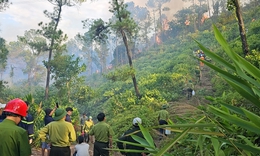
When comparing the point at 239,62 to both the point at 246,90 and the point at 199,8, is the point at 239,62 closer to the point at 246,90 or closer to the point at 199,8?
the point at 246,90

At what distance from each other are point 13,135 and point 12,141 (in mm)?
52

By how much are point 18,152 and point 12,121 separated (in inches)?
10.9

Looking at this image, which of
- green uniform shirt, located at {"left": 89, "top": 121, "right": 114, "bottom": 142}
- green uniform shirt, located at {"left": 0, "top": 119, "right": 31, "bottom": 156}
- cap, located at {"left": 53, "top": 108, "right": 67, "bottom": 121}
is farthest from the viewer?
green uniform shirt, located at {"left": 89, "top": 121, "right": 114, "bottom": 142}

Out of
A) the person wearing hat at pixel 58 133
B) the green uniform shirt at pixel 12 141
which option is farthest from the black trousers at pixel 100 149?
the green uniform shirt at pixel 12 141

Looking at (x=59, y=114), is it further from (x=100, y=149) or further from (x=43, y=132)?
(x=100, y=149)

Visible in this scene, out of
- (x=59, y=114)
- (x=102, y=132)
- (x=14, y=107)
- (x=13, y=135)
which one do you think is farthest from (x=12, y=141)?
(x=102, y=132)

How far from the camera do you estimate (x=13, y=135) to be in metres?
2.02

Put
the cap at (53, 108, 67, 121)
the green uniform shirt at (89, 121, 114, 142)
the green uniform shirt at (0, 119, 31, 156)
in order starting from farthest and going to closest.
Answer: the green uniform shirt at (89, 121, 114, 142)
the cap at (53, 108, 67, 121)
the green uniform shirt at (0, 119, 31, 156)

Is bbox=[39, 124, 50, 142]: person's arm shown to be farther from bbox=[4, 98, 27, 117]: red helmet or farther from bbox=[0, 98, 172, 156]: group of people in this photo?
bbox=[4, 98, 27, 117]: red helmet

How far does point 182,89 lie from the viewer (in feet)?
44.8

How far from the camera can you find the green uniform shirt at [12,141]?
1.99 metres

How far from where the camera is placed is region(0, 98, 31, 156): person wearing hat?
199cm

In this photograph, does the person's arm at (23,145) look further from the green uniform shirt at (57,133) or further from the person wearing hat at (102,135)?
the person wearing hat at (102,135)

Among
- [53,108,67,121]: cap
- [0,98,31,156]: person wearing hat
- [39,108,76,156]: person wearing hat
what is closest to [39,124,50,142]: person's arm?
[39,108,76,156]: person wearing hat
